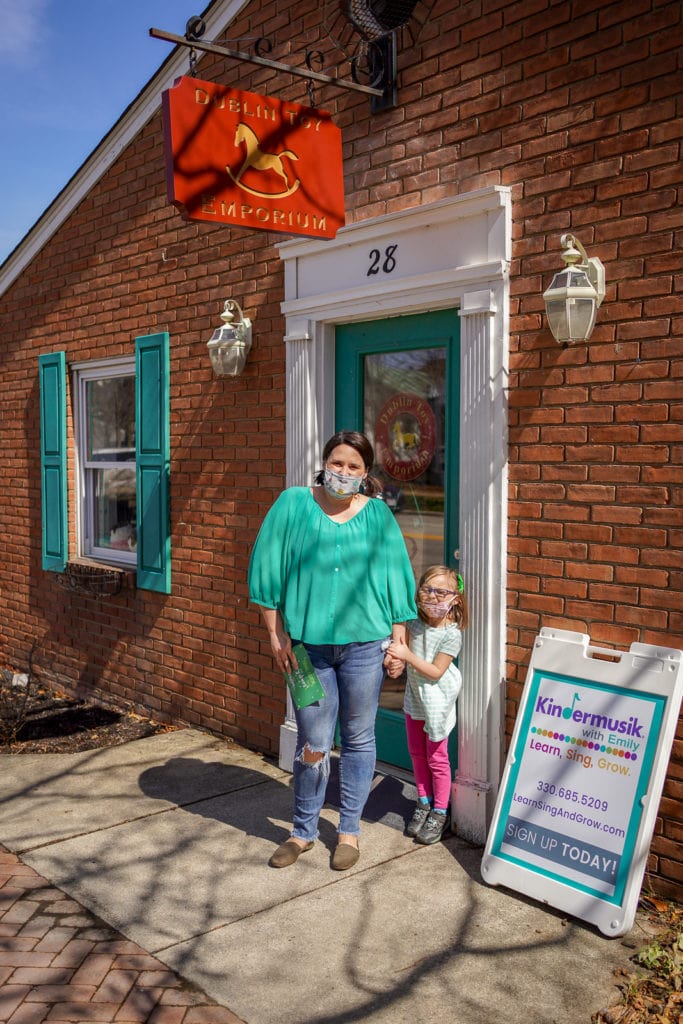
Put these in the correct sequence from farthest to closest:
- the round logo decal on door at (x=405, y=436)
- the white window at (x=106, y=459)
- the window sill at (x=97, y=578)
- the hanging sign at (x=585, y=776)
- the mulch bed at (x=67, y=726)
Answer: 1. the white window at (x=106, y=459)
2. the window sill at (x=97, y=578)
3. the mulch bed at (x=67, y=726)
4. the round logo decal on door at (x=405, y=436)
5. the hanging sign at (x=585, y=776)

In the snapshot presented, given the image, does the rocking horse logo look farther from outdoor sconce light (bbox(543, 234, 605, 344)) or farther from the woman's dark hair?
outdoor sconce light (bbox(543, 234, 605, 344))

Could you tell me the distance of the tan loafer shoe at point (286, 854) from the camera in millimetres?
3977

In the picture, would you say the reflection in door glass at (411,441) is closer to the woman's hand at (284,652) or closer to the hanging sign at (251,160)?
the hanging sign at (251,160)

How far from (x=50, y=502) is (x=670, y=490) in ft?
17.6

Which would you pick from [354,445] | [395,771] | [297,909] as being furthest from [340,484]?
[395,771]

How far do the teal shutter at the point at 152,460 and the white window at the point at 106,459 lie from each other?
1.41 ft

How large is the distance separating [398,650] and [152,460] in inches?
116

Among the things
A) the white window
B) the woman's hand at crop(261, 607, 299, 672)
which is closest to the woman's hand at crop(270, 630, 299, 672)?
the woman's hand at crop(261, 607, 299, 672)

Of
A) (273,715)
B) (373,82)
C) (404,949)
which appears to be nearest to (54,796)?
(273,715)

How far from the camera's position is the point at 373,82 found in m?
4.65

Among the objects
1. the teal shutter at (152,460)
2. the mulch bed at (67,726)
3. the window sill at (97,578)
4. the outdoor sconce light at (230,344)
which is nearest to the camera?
the outdoor sconce light at (230,344)

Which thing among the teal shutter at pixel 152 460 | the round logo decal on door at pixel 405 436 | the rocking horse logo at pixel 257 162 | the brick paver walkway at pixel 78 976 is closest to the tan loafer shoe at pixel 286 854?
the brick paver walkway at pixel 78 976

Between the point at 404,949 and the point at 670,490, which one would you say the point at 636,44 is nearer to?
the point at 670,490

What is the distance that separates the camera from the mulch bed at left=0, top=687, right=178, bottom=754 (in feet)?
19.7
